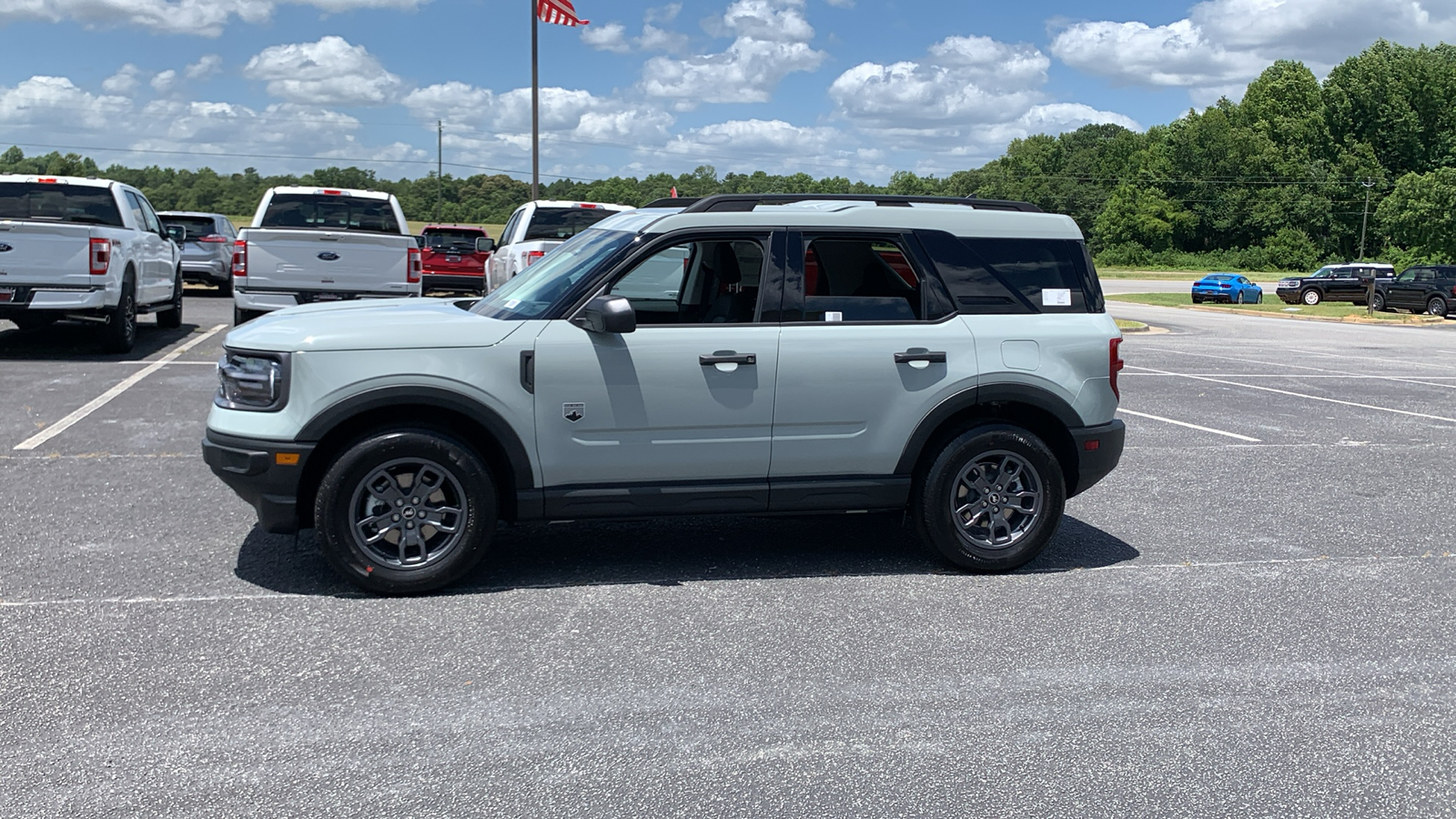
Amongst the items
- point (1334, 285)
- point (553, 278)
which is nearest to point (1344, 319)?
point (1334, 285)

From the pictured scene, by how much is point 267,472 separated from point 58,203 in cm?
1097

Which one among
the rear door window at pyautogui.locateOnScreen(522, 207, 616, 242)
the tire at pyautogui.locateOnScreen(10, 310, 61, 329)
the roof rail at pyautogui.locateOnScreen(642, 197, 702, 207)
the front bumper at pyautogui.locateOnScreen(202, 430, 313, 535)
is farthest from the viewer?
the rear door window at pyautogui.locateOnScreen(522, 207, 616, 242)

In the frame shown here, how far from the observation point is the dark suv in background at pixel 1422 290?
3672cm

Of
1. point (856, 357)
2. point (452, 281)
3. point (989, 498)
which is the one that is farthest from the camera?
point (452, 281)

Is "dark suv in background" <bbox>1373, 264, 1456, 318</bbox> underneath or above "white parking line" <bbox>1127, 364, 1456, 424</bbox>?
above

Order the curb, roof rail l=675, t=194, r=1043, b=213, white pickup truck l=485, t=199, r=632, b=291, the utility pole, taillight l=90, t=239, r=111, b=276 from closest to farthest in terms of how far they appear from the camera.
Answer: roof rail l=675, t=194, r=1043, b=213, taillight l=90, t=239, r=111, b=276, white pickup truck l=485, t=199, r=632, b=291, the curb, the utility pole

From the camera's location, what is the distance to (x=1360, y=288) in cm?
4266

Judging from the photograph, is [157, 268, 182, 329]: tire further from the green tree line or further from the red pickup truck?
the green tree line

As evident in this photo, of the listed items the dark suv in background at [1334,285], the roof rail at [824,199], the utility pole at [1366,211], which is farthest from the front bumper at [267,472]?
the utility pole at [1366,211]

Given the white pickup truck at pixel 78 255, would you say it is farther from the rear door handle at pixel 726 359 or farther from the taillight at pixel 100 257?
the rear door handle at pixel 726 359

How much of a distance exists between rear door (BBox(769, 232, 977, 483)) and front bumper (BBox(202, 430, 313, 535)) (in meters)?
2.15

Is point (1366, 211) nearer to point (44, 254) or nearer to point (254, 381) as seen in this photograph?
point (44, 254)

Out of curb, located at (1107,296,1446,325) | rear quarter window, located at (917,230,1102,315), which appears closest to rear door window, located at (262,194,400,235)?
rear quarter window, located at (917,230,1102,315)

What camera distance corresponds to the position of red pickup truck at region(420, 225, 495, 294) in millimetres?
24453
